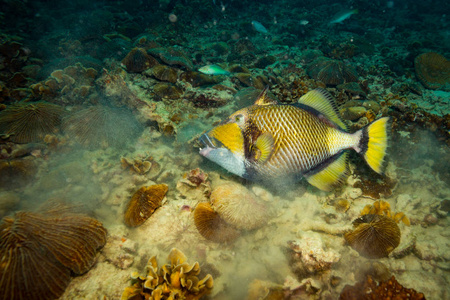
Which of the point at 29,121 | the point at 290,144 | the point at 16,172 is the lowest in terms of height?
the point at 16,172

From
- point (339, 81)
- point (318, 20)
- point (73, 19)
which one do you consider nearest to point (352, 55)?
point (339, 81)

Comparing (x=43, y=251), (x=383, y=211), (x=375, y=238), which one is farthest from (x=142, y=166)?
(x=383, y=211)

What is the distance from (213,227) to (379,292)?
6.80 feet

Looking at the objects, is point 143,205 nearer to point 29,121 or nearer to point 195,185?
point 195,185

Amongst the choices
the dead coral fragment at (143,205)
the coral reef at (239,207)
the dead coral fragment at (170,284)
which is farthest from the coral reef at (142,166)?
the dead coral fragment at (170,284)

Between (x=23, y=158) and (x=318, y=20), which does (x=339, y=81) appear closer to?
(x=23, y=158)

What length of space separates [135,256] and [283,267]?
195 cm

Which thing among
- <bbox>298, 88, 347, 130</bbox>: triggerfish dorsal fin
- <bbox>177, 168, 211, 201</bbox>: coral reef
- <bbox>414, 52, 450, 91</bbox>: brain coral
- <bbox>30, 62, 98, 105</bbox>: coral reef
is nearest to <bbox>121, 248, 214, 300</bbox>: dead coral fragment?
<bbox>177, 168, 211, 201</bbox>: coral reef

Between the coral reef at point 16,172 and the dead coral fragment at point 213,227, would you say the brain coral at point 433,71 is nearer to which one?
the dead coral fragment at point 213,227

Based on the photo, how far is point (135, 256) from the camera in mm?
2596

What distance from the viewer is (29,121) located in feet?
13.7

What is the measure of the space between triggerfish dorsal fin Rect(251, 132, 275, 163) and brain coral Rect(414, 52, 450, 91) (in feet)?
30.4

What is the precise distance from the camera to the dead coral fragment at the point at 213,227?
8.80 feet

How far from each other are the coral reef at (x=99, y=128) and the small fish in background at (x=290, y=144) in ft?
8.80
